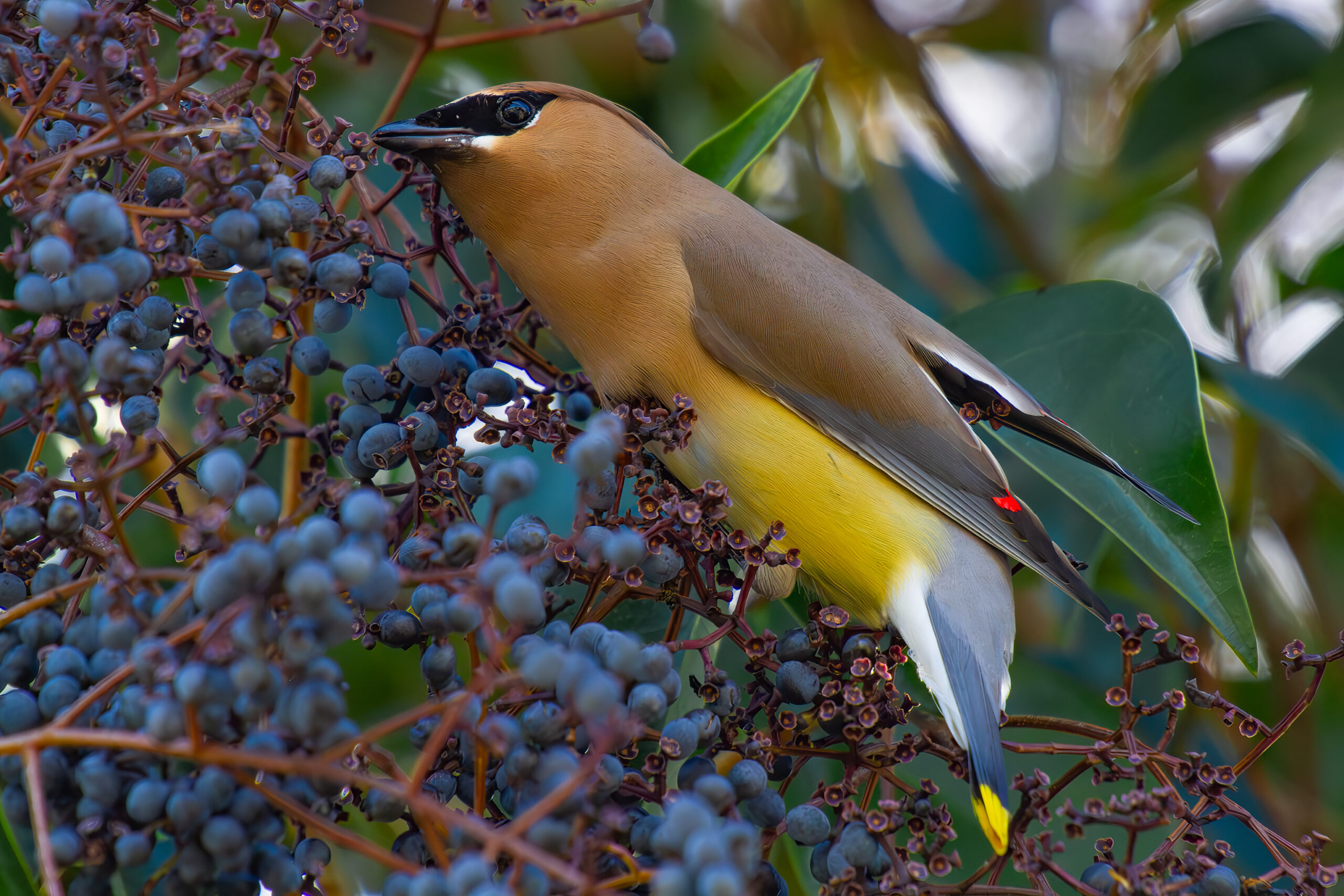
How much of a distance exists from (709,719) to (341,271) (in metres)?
0.69

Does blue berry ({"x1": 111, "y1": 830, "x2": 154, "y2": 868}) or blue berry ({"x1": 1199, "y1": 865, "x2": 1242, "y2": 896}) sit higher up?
blue berry ({"x1": 111, "y1": 830, "x2": 154, "y2": 868})

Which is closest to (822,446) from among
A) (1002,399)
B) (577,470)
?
(1002,399)

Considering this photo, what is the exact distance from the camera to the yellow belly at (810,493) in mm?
2057

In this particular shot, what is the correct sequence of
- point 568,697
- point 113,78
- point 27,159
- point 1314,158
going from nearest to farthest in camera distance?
point 568,697 < point 27,159 < point 113,78 < point 1314,158

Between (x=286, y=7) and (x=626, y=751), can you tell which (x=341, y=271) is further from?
(x=626, y=751)

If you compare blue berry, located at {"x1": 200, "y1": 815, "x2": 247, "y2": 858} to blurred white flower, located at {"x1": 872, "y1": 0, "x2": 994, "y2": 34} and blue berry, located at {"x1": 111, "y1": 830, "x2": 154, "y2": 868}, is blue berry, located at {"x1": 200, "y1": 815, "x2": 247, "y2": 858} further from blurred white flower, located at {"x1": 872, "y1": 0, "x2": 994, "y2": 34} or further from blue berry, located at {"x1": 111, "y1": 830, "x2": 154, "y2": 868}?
blurred white flower, located at {"x1": 872, "y1": 0, "x2": 994, "y2": 34}

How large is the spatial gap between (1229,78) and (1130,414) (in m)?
1.51

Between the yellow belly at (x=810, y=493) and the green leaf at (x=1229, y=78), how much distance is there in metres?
1.63

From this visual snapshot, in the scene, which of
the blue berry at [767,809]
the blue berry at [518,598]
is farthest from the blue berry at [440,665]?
the blue berry at [767,809]

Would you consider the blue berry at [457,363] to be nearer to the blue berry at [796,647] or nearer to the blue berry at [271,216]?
the blue berry at [271,216]

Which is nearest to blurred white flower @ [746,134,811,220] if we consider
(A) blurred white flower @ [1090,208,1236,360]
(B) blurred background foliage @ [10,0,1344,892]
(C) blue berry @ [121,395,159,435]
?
(B) blurred background foliage @ [10,0,1344,892]

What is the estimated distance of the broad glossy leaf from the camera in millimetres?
2420

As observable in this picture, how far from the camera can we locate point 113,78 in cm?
144

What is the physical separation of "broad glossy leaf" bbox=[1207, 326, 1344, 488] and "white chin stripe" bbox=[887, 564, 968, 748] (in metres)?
0.86
